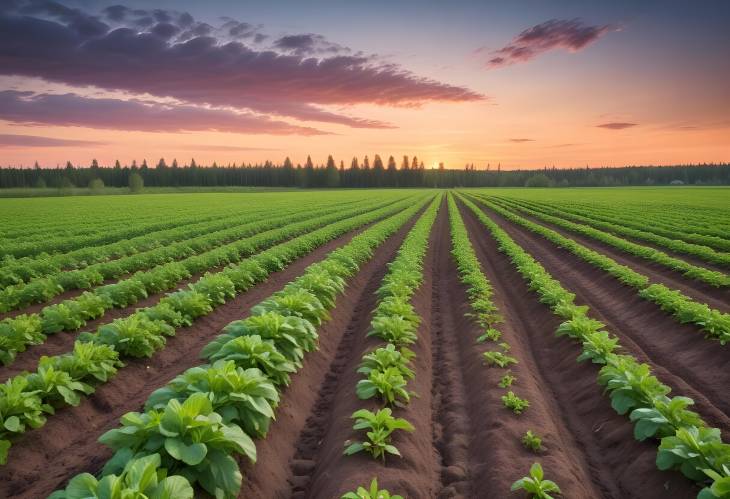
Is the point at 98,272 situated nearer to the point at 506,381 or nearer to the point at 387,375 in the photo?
the point at 387,375

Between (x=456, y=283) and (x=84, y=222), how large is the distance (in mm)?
31022

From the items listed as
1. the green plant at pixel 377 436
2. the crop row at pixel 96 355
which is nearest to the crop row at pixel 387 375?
the green plant at pixel 377 436

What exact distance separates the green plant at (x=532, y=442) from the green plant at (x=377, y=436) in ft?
5.23

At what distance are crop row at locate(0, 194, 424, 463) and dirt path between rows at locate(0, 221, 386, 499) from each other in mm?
193

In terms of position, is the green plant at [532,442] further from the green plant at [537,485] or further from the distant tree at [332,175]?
the distant tree at [332,175]

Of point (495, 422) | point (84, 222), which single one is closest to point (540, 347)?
point (495, 422)

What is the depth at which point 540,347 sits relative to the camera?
394 inches

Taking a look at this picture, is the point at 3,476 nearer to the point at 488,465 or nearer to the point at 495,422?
the point at 488,465

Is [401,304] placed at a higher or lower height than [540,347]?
higher

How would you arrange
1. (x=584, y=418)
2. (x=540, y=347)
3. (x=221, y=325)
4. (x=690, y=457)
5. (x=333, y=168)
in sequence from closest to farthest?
1. (x=690, y=457)
2. (x=584, y=418)
3. (x=540, y=347)
4. (x=221, y=325)
5. (x=333, y=168)

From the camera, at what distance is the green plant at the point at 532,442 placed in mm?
5714

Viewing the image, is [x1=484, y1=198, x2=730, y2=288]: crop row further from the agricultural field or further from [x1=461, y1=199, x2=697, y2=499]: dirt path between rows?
[x1=461, y1=199, x2=697, y2=499]: dirt path between rows

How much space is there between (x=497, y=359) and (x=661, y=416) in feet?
9.97

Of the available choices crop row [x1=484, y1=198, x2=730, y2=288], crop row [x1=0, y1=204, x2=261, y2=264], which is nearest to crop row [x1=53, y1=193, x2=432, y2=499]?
crop row [x1=484, y1=198, x2=730, y2=288]
